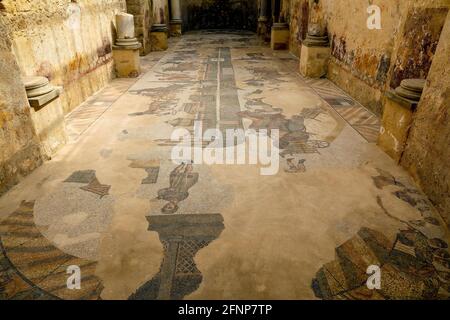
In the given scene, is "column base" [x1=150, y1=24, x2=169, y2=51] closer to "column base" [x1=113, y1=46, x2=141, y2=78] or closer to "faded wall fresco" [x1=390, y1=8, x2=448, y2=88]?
"column base" [x1=113, y1=46, x2=141, y2=78]

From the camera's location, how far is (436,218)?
92.3 inches

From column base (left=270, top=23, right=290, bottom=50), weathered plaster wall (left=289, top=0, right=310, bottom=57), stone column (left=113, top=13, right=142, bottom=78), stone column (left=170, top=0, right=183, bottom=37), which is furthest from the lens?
stone column (left=170, top=0, right=183, bottom=37)

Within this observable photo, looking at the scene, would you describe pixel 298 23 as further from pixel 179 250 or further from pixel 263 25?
pixel 179 250

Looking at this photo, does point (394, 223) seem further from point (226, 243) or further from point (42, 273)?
point (42, 273)

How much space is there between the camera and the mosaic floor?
1807 mm

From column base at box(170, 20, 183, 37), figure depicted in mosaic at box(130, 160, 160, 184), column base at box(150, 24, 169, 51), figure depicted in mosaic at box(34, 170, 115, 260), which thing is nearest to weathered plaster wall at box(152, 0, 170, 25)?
column base at box(150, 24, 169, 51)

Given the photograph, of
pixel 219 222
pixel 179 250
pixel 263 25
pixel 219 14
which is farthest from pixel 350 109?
pixel 219 14

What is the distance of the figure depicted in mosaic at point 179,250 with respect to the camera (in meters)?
1.76

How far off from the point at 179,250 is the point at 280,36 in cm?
948

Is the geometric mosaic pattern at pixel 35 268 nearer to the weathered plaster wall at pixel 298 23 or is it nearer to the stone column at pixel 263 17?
the weathered plaster wall at pixel 298 23

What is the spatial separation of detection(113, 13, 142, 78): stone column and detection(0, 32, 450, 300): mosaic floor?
2865 millimetres

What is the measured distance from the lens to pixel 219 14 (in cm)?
1573
